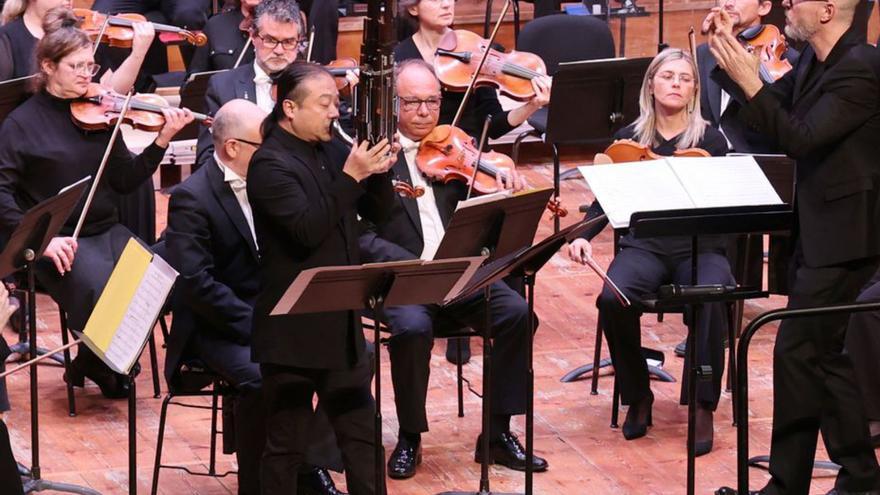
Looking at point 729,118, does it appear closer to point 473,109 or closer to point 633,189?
point 473,109

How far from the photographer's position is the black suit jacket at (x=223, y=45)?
23.5 feet

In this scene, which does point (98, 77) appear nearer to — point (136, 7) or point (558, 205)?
point (136, 7)

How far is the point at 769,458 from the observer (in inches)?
187

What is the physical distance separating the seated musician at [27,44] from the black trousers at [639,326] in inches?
92.3

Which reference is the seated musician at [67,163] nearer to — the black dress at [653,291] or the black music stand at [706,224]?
the black dress at [653,291]

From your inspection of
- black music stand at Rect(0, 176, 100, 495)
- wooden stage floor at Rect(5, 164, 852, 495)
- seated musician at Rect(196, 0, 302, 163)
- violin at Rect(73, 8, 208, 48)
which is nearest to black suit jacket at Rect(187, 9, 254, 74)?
violin at Rect(73, 8, 208, 48)

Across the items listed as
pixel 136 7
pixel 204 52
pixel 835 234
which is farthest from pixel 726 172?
pixel 136 7

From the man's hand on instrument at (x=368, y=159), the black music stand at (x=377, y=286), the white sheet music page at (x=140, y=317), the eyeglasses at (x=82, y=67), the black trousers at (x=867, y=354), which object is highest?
the eyeglasses at (x=82, y=67)

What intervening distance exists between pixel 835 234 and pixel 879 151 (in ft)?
0.93

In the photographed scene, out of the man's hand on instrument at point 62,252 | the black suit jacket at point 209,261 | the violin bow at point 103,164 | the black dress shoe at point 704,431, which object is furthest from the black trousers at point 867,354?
the man's hand on instrument at point 62,252

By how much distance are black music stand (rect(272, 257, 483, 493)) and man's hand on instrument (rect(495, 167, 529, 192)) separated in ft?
4.06

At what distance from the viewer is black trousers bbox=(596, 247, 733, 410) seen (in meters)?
5.23

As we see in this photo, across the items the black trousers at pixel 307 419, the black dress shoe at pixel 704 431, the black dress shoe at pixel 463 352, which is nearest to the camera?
the black trousers at pixel 307 419

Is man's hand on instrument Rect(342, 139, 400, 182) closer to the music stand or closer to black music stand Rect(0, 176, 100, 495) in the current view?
black music stand Rect(0, 176, 100, 495)
